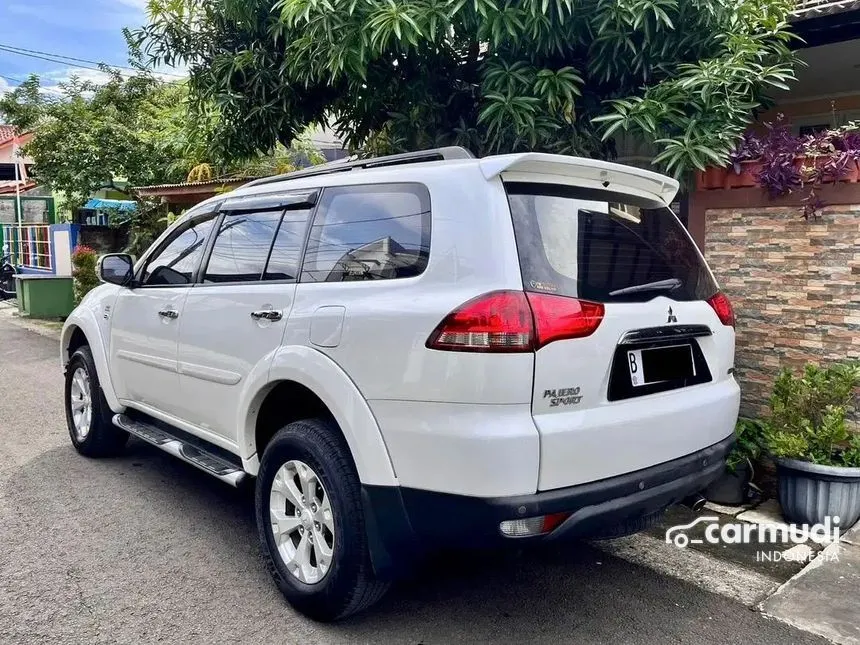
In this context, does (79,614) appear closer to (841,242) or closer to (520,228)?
(520,228)

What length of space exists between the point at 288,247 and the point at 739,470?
296cm

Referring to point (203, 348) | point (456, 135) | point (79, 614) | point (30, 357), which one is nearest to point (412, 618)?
point (79, 614)

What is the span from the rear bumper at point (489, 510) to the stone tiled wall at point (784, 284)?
2112 mm

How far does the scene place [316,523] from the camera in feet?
9.96

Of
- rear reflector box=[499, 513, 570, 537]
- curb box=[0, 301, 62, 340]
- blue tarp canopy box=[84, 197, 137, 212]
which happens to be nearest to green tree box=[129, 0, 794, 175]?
rear reflector box=[499, 513, 570, 537]

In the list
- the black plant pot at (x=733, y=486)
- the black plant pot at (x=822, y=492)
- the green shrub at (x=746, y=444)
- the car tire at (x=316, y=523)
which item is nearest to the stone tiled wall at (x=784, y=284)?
the green shrub at (x=746, y=444)

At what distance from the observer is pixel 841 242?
14.1 ft

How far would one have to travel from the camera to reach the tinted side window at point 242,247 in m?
3.56

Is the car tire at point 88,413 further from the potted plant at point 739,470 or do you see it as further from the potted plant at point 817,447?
the potted plant at point 817,447

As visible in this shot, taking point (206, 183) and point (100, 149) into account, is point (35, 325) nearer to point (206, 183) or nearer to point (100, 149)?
point (100, 149)

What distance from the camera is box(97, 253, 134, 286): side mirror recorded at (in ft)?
15.2

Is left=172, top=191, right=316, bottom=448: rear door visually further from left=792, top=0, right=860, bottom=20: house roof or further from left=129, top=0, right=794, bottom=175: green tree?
left=792, top=0, right=860, bottom=20: house roof

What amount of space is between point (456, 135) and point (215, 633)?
4.17 m

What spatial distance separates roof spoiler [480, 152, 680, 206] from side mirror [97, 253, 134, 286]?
2893 millimetres
